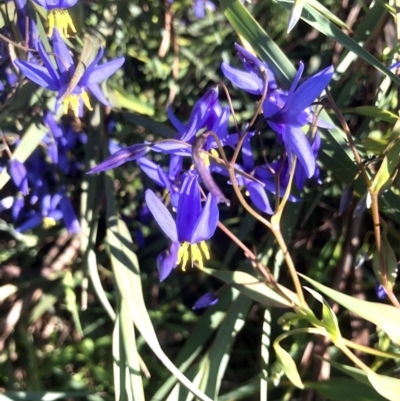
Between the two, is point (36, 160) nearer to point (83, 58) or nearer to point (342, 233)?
point (83, 58)

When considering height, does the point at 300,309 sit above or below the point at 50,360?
above

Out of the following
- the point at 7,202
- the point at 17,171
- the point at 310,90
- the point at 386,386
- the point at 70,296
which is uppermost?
the point at 310,90

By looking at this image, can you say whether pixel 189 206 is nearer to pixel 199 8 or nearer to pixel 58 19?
pixel 58 19

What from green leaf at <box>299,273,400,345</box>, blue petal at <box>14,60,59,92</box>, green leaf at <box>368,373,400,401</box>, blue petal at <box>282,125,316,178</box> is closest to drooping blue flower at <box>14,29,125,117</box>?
blue petal at <box>14,60,59,92</box>

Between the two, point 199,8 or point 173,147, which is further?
point 199,8

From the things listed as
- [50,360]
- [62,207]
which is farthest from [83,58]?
[50,360]

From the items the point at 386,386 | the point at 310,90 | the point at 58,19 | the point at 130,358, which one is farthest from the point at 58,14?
the point at 386,386

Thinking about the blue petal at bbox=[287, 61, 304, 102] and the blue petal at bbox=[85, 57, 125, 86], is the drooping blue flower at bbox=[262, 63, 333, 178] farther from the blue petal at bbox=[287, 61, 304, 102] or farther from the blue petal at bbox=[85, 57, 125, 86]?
the blue petal at bbox=[85, 57, 125, 86]
